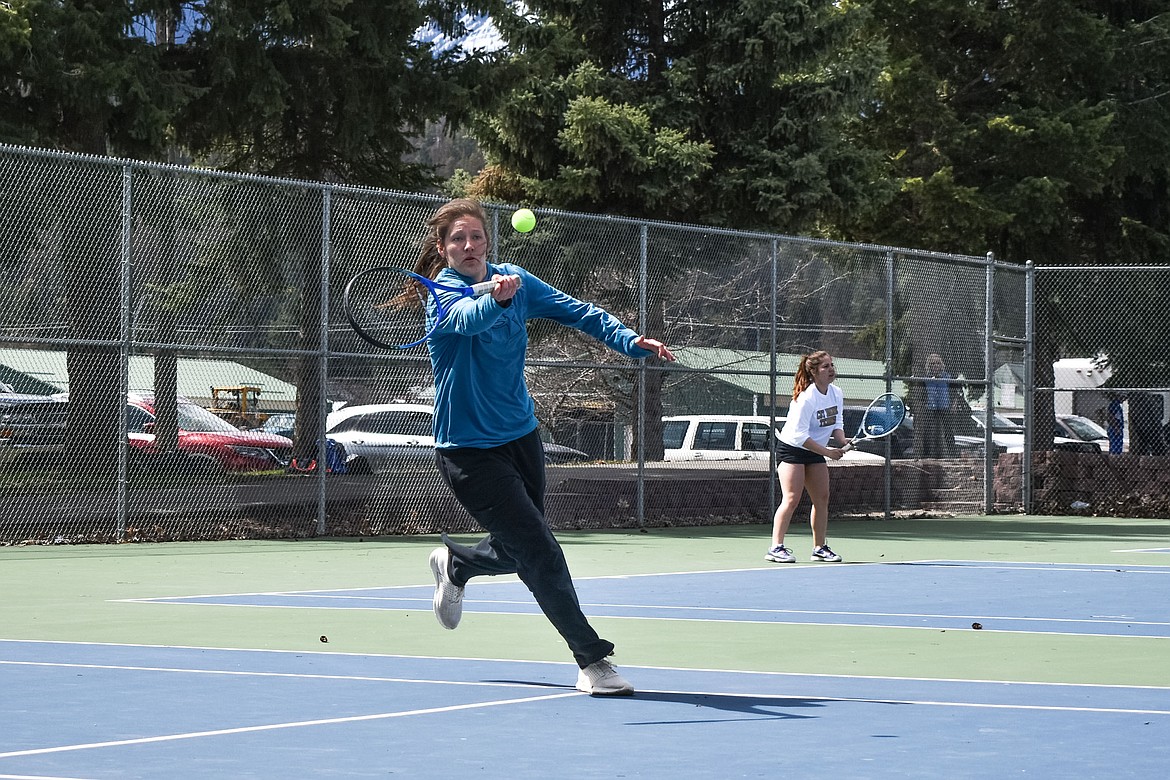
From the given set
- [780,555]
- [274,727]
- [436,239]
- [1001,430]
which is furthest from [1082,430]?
[274,727]

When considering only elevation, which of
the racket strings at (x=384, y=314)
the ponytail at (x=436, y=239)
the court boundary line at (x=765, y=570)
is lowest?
the court boundary line at (x=765, y=570)

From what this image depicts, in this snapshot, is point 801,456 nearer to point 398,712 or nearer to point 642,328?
point 642,328

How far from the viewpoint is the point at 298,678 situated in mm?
6898

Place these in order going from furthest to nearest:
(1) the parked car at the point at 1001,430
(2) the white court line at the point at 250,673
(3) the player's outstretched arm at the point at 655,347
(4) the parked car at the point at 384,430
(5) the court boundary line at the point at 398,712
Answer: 1. (1) the parked car at the point at 1001,430
2. (4) the parked car at the point at 384,430
3. (2) the white court line at the point at 250,673
4. (3) the player's outstretched arm at the point at 655,347
5. (5) the court boundary line at the point at 398,712

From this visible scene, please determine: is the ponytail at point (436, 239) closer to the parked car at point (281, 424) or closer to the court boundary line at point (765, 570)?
the court boundary line at point (765, 570)

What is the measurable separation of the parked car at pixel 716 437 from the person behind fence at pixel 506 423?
39.2 feet

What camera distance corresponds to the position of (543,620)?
927cm

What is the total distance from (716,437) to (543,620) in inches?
406

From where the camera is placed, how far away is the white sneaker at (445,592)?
739 centimetres

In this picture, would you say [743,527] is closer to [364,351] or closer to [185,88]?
[364,351]

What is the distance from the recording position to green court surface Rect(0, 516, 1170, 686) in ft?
25.5

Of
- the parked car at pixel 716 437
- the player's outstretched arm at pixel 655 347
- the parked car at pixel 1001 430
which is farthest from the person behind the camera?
the parked car at pixel 1001 430

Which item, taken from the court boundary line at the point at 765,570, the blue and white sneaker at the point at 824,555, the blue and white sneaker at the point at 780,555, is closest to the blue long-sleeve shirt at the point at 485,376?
the court boundary line at the point at 765,570

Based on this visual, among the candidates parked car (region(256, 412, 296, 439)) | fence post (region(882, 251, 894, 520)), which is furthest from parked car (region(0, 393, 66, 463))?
fence post (region(882, 251, 894, 520))
